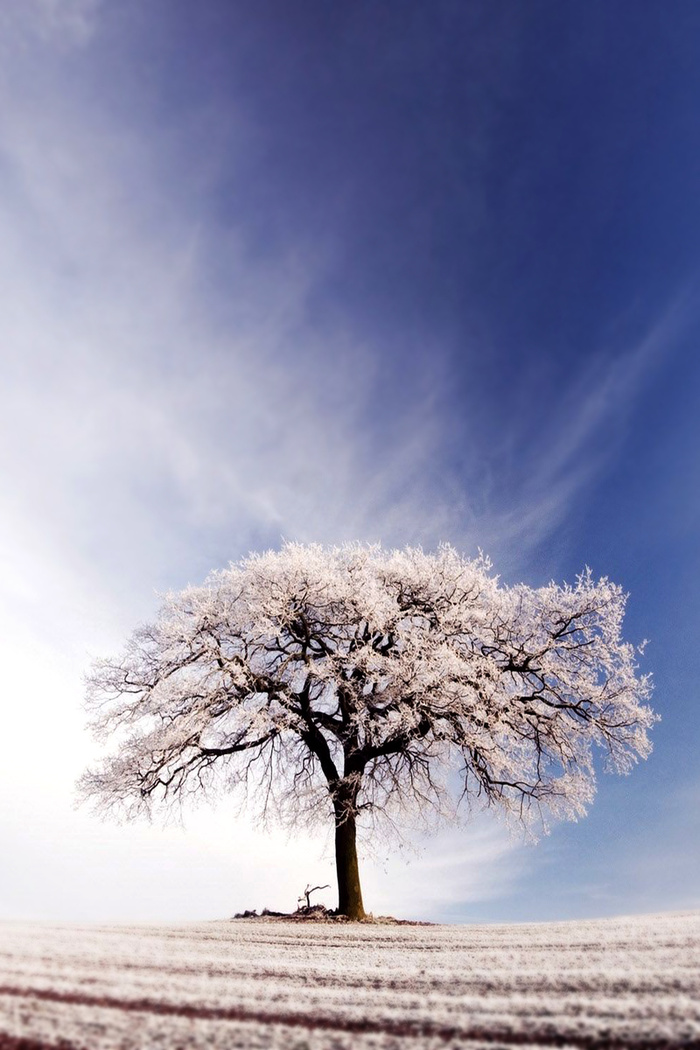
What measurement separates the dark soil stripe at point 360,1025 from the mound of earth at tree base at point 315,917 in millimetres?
12683

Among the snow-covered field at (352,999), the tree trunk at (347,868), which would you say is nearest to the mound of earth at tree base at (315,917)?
the tree trunk at (347,868)

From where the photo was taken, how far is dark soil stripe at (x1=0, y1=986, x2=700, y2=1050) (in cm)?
277

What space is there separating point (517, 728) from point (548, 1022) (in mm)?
15292

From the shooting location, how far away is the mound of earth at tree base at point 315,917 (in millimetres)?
15264

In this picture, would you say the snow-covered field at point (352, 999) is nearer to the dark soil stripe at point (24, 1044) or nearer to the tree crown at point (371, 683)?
the dark soil stripe at point (24, 1044)

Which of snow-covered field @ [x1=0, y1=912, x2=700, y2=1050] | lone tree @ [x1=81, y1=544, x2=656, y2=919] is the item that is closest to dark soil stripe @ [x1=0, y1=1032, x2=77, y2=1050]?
snow-covered field @ [x1=0, y1=912, x2=700, y2=1050]

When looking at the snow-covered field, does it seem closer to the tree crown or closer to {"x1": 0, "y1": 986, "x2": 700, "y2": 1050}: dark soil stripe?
{"x1": 0, "y1": 986, "x2": 700, "y2": 1050}: dark soil stripe

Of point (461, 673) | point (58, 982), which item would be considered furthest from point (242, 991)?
point (461, 673)

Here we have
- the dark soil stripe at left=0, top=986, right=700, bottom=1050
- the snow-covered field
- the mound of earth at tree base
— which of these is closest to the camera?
the dark soil stripe at left=0, top=986, right=700, bottom=1050

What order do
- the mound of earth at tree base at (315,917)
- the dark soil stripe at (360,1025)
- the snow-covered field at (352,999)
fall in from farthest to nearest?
the mound of earth at tree base at (315,917) → the snow-covered field at (352,999) → the dark soil stripe at (360,1025)

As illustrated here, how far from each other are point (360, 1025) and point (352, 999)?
81cm

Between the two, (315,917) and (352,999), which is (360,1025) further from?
(315,917)

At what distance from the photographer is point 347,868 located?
1609 centimetres

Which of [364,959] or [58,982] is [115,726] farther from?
[58,982]
